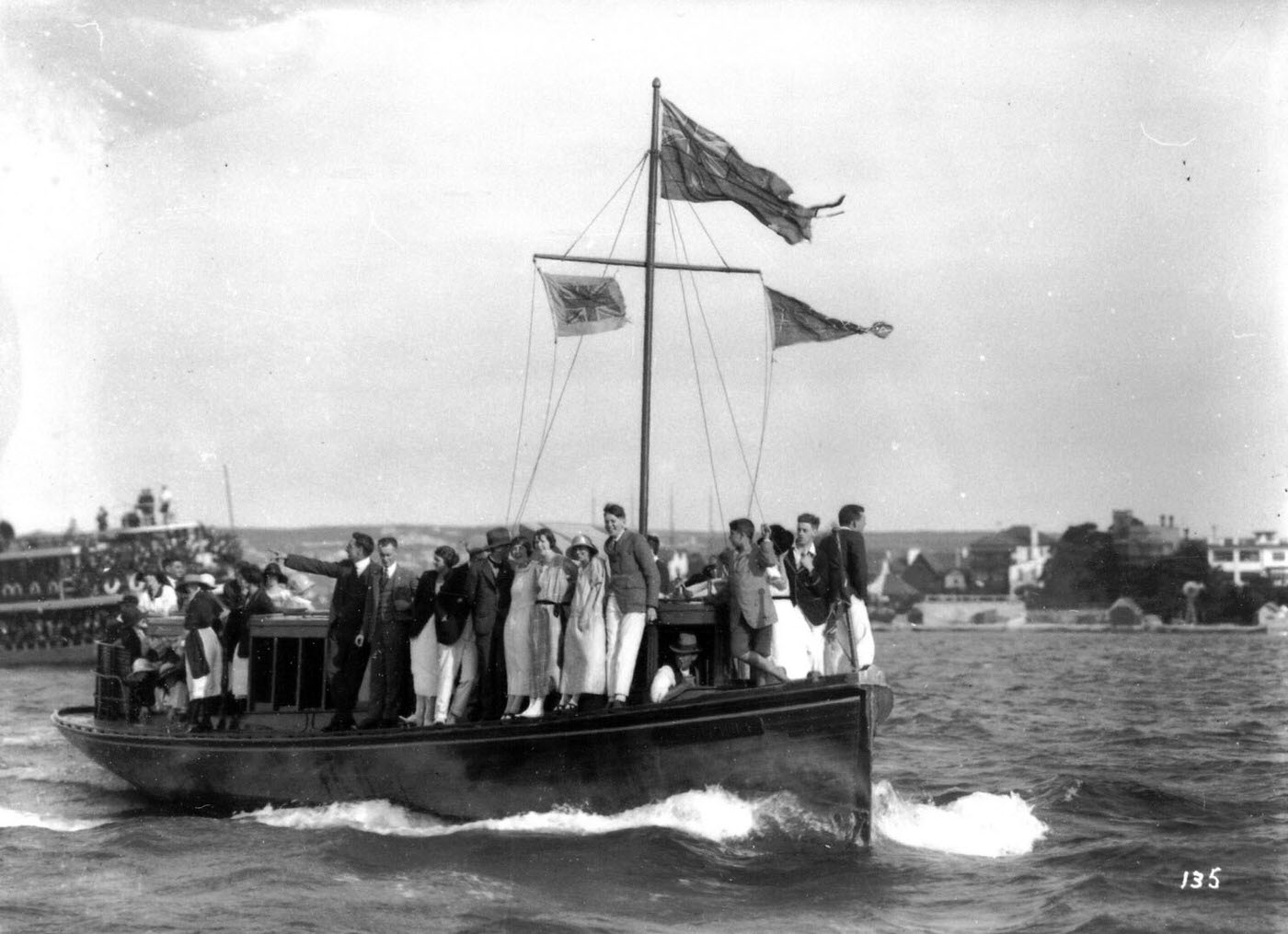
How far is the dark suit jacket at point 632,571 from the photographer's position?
13477mm

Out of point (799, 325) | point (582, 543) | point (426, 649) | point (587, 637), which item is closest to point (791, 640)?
point (587, 637)

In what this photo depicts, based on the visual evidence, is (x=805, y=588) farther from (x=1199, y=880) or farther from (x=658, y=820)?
(x=1199, y=880)

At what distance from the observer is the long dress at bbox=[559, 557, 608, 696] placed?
1373 cm

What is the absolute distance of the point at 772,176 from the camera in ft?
50.4

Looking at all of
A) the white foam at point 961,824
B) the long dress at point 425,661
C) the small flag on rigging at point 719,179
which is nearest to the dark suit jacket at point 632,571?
the long dress at point 425,661

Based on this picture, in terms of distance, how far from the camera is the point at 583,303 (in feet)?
50.0

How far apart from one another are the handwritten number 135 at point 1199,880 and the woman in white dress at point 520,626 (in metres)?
6.11

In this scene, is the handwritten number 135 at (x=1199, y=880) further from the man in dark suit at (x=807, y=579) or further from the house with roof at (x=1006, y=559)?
the house with roof at (x=1006, y=559)

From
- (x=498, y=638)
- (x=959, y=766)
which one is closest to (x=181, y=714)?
(x=498, y=638)

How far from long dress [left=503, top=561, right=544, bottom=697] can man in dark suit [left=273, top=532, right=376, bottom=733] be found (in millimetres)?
1655

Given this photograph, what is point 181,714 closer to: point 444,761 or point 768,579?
point 444,761

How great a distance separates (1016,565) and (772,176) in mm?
123181

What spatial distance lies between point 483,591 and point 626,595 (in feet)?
5.28

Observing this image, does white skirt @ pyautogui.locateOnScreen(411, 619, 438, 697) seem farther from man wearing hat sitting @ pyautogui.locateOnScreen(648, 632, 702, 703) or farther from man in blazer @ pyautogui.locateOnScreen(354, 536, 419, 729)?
man wearing hat sitting @ pyautogui.locateOnScreen(648, 632, 702, 703)
